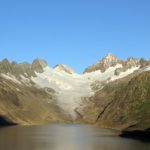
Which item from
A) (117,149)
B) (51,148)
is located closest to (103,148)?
(117,149)

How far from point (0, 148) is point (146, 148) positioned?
50.6m

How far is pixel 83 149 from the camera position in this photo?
162750 millimetres

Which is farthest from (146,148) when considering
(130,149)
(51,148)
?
(51,148)

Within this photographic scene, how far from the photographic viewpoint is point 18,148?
521 ft

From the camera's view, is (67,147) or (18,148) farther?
(67,147)

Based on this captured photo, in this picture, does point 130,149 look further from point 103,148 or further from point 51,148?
point 51,148

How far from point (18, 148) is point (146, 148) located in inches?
1758

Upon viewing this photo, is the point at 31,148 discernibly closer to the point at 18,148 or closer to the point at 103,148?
the point at 18,148

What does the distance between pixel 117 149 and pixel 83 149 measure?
12.2 m

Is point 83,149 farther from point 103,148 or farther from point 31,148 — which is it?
point 31,148

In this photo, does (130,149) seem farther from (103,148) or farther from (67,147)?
(67,147)

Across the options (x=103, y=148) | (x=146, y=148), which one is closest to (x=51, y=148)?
(x=103, y=148)

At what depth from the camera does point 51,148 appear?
16312 cm

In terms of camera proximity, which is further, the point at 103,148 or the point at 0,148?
the point at 103,148
